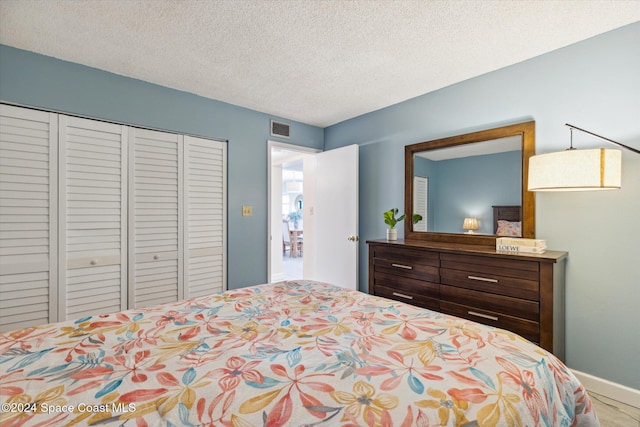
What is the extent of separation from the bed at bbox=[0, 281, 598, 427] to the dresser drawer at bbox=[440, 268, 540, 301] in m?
0.98

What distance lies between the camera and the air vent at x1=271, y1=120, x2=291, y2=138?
12.4 ft

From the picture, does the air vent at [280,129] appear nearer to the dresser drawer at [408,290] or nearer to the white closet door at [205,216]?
the white closet door at [205,216]

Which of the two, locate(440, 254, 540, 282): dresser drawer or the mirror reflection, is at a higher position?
the mirror reflection

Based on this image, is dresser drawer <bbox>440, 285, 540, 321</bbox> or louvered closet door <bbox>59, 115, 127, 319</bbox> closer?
dresser drawer <bbox>440, 285, 540, 321</bbox>

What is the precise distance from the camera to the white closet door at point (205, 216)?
3.12 m

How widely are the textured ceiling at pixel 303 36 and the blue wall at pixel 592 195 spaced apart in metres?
0.16

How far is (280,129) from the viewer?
3854 mm

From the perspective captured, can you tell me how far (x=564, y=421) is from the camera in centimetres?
100

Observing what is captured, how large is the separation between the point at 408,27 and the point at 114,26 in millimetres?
1966

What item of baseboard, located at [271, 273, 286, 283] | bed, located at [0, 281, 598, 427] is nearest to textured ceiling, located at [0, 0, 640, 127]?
bed, located at [0, 281, 598, 427]

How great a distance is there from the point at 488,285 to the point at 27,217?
356cm

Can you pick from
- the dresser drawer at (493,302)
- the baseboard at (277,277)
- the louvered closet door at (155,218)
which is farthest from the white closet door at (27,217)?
the baseboard at (277,277)

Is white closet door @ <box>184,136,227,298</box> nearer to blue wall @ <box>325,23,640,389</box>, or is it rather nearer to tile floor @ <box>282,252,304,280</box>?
tile floor @ <box>282,252,304,280</box>

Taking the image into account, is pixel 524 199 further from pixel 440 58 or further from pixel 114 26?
pixel 114 26
